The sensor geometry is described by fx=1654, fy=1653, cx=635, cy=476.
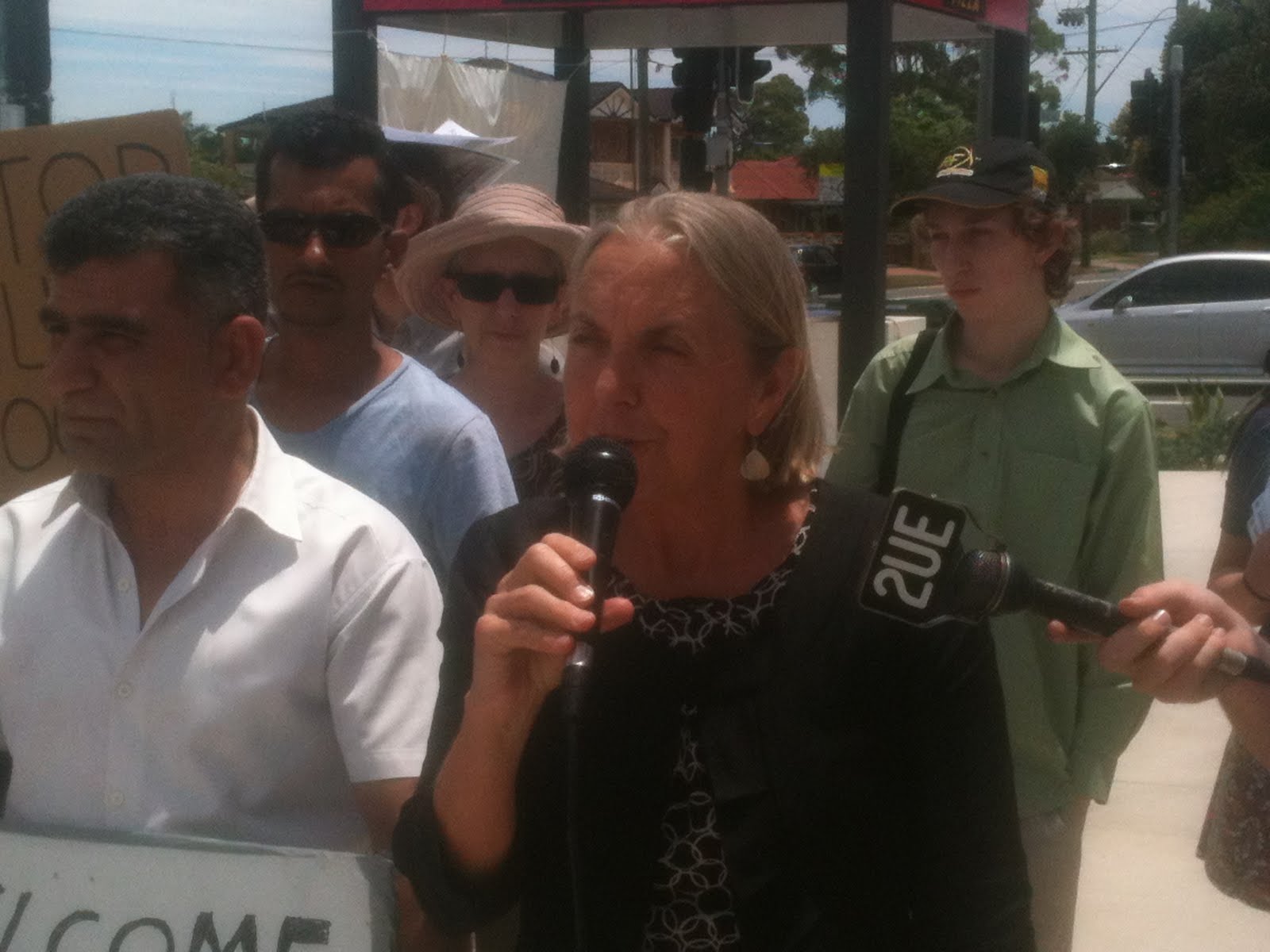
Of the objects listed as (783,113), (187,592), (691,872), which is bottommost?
(691,872)

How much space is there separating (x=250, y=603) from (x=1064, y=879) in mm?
1855

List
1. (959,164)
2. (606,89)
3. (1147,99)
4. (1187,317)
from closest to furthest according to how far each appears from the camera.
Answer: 1. (959,164)
2. (1187,317)
3. (1147,99)
4. (606,89)

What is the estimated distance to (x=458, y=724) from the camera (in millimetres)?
1991

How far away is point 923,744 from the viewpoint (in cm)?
195

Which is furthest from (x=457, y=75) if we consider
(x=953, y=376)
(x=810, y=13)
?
(x=953, y=376)

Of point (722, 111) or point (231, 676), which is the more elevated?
point (722, 111)

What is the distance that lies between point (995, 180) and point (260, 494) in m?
1.93

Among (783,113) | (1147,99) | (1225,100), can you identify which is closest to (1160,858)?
(1147,99)

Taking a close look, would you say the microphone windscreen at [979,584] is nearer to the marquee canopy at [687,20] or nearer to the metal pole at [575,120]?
the marquee canopy at [687,20]

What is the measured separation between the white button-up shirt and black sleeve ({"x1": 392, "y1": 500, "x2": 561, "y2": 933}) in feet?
0.81

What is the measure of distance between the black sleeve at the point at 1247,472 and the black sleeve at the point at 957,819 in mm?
894

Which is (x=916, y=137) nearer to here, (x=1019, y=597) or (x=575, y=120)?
(x=575, y=120)

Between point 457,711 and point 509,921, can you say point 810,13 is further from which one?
point 457,711

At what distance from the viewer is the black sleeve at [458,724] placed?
1.92 meters
